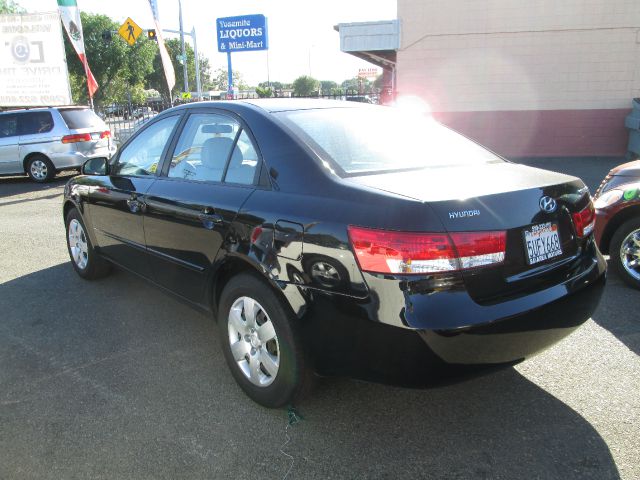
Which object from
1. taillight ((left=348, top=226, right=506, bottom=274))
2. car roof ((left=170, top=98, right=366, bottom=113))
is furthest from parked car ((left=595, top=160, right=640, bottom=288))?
taillight ((left=348, top=226, right=506, bottom=274))

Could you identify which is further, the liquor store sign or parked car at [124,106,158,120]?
the liquor store sign

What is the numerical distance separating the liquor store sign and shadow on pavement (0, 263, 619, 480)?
2192cm

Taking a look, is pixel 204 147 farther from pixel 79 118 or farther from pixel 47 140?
pixel 47 140

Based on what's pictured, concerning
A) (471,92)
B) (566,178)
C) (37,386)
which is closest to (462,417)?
(566,178)

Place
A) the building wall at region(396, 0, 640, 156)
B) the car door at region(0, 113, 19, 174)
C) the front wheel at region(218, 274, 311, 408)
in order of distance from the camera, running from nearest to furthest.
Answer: the front wheel at region(218, 274, 311, 408)
the car door at region(0, 113, 19, 174)
the building wall at region(396, 0, 640, 156)

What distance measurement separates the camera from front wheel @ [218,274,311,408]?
8.66 feet

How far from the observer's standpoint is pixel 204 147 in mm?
3428

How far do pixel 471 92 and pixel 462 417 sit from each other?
1304cm

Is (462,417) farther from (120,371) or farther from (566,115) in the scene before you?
(566,115)

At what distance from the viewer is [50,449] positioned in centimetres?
265

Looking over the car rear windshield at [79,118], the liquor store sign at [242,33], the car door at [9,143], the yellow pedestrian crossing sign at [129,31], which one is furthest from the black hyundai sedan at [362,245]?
the liquor store sign at [242,33]

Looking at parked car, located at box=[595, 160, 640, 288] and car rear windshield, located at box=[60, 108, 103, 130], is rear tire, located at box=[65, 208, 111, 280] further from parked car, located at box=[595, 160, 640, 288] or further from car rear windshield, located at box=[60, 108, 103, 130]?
car rear windshield, located at box=[60, 108, 103, 130]

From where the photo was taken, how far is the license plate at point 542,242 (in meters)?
2.48

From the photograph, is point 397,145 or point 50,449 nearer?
point 50,449
